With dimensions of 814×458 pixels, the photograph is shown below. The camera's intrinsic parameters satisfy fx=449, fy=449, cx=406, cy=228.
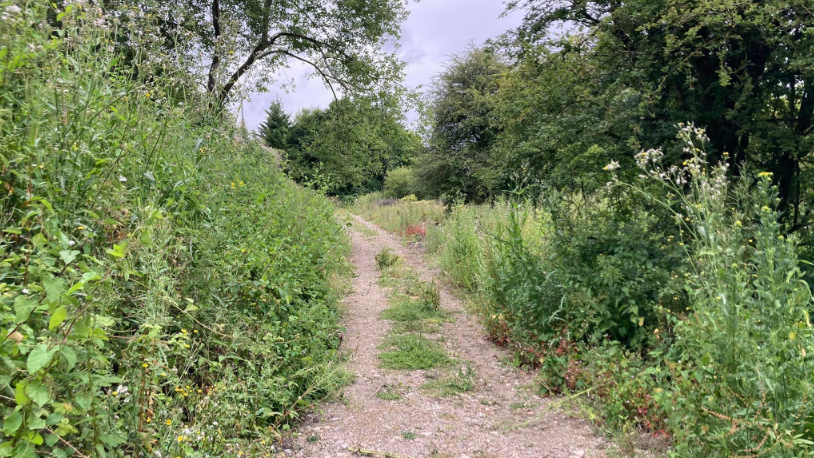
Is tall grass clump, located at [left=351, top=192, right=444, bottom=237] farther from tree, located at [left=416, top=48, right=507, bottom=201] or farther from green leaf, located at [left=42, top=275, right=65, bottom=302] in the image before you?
green leaf, located at [left=42, top=275, right=65, bottom=302]

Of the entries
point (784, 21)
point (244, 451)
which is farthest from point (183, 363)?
point (784, 21)

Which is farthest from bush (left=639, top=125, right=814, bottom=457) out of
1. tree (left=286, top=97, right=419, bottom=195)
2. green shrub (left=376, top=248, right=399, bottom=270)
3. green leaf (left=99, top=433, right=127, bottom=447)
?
tree (left=286, top=97, right=419, bottom=195)

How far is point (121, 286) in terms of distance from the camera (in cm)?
213

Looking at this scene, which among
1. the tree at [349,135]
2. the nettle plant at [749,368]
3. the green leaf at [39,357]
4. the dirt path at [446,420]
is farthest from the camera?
the tree at [349,135]

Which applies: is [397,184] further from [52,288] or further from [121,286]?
[52,288]

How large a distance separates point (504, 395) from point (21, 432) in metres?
3.15

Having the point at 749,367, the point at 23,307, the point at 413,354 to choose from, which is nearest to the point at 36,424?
the point at 23,307

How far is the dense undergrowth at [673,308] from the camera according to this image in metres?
2.12

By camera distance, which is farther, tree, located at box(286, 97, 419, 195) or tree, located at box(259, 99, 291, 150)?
tree, located at box(259, 99, 291, 150)

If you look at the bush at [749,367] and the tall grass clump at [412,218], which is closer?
the bush at [749,367]

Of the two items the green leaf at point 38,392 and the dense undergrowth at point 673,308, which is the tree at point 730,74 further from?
the green leaf at point 38,392

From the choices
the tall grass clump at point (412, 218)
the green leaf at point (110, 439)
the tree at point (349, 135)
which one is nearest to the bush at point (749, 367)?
the green leaf at point (110, 439)

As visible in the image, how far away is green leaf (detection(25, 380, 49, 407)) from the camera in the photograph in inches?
52.8

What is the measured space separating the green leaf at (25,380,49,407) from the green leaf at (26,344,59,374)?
9 cm
